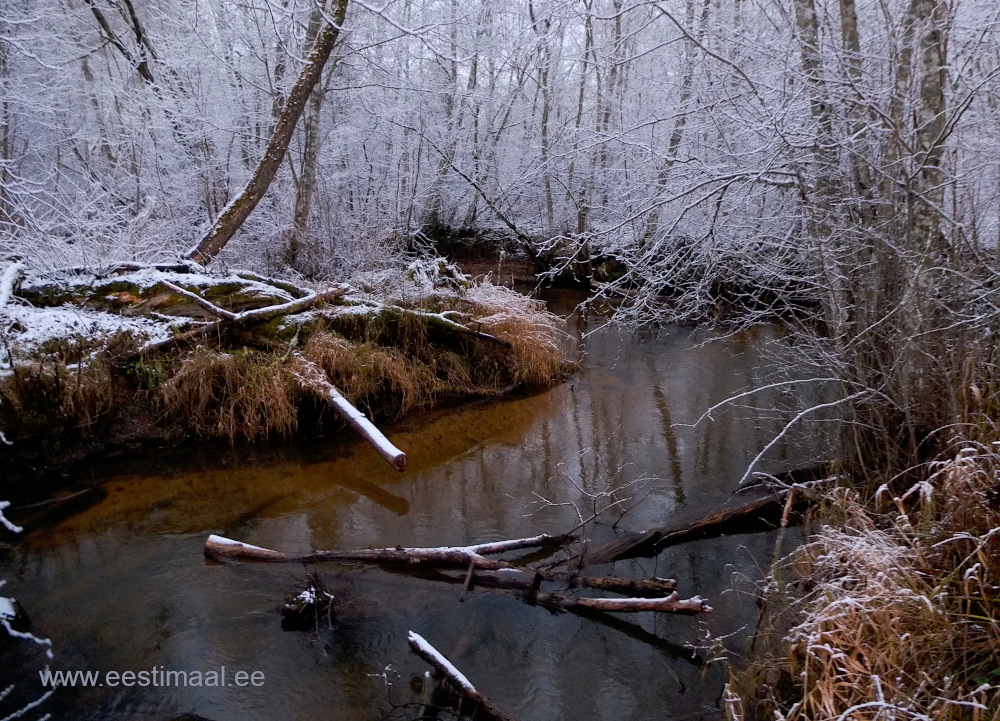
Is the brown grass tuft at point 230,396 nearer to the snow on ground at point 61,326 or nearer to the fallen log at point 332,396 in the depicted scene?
the fallen log at point 332,396

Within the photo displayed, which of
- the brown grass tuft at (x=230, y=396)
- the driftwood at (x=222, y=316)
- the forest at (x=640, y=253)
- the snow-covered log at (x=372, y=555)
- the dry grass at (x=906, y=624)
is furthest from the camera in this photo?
the driftwood at (x=222, y=316)

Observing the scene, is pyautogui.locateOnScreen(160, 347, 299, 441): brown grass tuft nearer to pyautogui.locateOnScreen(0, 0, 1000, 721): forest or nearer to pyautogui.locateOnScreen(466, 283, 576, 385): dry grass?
pyautogui.locateOnScreen(0, 0, 1000, 721): forest

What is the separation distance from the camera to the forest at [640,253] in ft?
10.3

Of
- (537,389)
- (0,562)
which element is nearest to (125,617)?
(0,562)

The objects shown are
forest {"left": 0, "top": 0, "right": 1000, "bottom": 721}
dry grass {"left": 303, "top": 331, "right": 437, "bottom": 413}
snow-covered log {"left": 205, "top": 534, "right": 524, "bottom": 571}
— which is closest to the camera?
forest {"left": 0, "top": 0, "right": 1000, "bottom": 721}

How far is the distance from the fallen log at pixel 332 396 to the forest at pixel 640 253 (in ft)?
0.19

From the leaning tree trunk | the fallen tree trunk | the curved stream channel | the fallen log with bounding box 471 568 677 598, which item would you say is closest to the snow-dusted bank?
the curved stream channel

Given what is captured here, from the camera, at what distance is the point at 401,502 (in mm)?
5820

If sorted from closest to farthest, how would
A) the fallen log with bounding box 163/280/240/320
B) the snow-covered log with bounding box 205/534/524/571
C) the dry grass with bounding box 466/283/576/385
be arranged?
the snow-covered log with bounding box 205/534/524/571 < the fallen log with bounding box 163/280/240/320 < the dry grass with bounding box 466/283/576/385

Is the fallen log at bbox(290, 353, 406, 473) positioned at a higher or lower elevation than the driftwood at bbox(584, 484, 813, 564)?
higher

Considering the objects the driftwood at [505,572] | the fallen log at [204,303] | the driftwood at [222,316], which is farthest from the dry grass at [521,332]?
the driftwood at [505,572]

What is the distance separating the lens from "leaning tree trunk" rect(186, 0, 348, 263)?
8242mm

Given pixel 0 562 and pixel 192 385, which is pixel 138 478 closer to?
pixel 192 385

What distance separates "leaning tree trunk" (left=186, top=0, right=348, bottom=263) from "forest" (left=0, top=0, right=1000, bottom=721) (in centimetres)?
4
